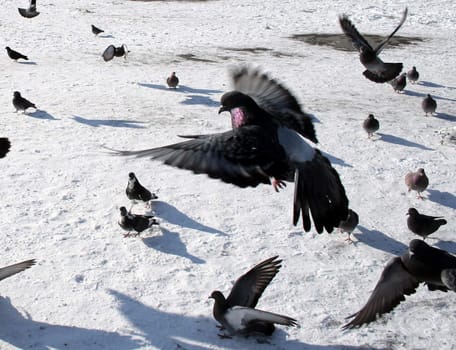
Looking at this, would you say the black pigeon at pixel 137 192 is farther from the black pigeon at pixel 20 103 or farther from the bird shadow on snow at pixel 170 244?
the black pigeon at pixel 20 103

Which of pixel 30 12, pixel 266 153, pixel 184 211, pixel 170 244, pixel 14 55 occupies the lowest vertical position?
pixel 170 244

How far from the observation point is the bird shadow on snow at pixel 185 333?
4.55 metres

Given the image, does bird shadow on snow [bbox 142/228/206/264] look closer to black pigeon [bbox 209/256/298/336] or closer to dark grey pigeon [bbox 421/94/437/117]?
black pigeon [bbox 209/256/298/336]

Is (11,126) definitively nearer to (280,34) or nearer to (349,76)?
(349,76)

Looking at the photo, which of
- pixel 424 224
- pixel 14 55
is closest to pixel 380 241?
pixel 424 224

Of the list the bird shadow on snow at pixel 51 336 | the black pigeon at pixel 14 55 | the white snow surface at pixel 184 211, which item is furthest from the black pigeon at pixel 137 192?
the black pigeon at pixel 14 55

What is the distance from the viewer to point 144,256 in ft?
19.0

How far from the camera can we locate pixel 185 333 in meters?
4.68

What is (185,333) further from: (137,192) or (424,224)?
(424,224)

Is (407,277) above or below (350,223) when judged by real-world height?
above

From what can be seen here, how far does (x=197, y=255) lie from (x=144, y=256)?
22.3 inches

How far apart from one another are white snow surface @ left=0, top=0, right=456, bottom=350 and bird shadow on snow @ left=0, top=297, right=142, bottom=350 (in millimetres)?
13

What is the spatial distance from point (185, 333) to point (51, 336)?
114cm

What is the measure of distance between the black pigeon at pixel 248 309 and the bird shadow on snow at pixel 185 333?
3.9 inches
